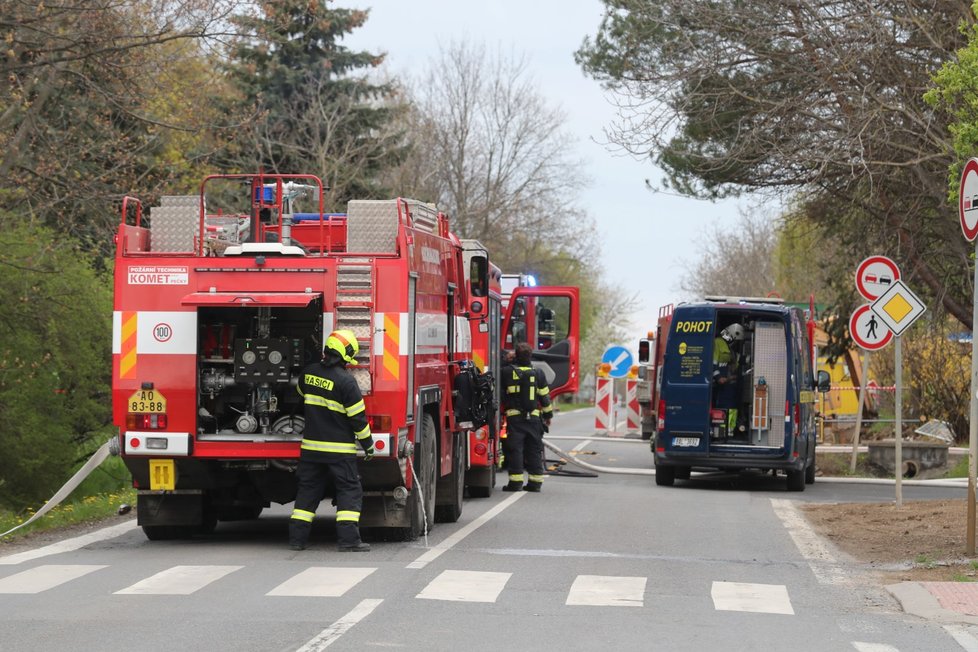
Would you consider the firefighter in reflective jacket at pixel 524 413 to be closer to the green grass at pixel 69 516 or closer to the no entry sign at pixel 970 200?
the green grass at pixel 69 516

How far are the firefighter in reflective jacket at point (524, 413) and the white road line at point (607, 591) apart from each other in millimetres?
8208

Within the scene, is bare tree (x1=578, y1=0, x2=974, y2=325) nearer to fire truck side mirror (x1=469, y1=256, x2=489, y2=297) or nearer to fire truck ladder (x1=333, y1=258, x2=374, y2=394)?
fire truck side mirror (x1=469, y1=256, x2=489, y2=297)

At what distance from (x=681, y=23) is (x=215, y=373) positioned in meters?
13.2

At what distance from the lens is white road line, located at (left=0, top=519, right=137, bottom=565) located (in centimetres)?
1180

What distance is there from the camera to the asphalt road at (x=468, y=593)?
27.5ft

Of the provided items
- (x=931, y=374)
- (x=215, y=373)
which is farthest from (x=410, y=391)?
(x=931, y=374)

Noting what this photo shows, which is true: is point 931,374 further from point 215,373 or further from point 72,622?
point 72,622

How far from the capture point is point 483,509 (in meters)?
17.2

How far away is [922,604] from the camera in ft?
33.0

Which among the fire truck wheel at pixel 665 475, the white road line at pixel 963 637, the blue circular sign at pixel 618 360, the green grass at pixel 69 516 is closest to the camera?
the white road line at pixel 963 637

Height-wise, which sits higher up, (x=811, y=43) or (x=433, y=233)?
(x=811, y=43)

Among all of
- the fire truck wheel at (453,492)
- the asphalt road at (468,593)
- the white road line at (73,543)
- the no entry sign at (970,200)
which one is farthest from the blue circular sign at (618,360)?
the no entry sign at (970,200)

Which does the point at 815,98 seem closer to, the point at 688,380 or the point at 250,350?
the point at 688,380

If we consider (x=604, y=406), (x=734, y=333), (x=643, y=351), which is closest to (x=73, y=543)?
(x=734, y=333)
